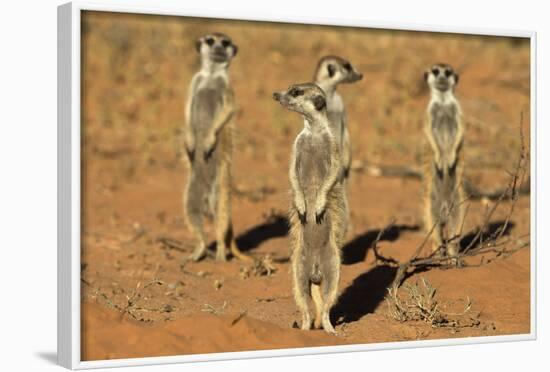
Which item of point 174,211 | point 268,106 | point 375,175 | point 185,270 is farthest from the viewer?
point 268,106

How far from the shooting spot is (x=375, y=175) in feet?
43.4

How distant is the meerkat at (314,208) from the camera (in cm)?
664

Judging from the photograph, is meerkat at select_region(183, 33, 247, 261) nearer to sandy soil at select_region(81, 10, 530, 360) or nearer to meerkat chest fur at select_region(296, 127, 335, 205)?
sandy soil at select_region(81, 10, 530, 360)

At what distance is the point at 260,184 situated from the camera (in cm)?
1237

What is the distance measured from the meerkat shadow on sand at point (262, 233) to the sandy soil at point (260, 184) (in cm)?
2

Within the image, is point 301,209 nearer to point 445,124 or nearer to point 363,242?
point 445,124

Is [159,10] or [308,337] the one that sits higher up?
[159,10]

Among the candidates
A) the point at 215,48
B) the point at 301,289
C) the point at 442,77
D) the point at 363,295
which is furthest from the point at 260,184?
the point at 301,289

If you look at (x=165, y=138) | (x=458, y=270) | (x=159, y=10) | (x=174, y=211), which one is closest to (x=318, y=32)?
(x=165, y=138)

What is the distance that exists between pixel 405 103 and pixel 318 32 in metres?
2.43

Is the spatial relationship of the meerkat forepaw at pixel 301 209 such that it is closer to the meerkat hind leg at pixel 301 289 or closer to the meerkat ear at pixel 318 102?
the meerkat hind leg at pixel 301 289

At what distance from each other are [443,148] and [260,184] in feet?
11.8

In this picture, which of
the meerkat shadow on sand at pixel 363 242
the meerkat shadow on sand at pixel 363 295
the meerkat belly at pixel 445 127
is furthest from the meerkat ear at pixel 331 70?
the meerkat shadow on sand at pixel 363 295
